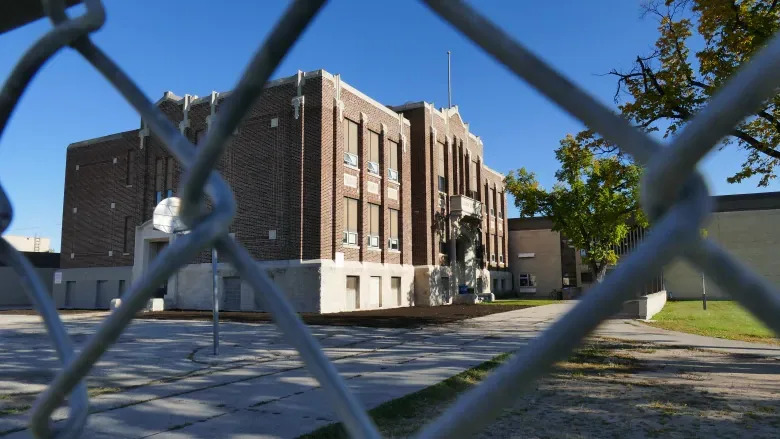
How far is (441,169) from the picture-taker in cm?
3550

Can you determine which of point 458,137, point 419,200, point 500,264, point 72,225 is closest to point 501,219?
point 500,264

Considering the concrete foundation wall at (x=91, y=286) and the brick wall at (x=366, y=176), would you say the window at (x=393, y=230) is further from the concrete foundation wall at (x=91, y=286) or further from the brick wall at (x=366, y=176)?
the concrete foundation wall at (x=91, y=286)

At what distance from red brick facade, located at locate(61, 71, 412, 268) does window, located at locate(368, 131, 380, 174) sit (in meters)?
0.30

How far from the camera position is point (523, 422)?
5.54 meters

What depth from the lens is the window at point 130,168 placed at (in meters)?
33.0

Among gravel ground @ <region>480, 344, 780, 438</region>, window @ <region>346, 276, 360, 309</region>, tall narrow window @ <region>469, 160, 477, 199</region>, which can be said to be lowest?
gravel ground @ <region>480, 344, 780, 438</region>

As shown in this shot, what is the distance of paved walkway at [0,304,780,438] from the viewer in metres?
5.61

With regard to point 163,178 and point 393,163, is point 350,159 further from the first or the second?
point 163,178

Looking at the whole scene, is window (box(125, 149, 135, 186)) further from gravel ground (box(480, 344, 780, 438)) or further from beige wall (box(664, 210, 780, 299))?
beige wall (box(664, 210, 780, 299))

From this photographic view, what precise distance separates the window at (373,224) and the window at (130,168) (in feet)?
49.9

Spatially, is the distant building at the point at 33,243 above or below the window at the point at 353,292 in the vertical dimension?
above

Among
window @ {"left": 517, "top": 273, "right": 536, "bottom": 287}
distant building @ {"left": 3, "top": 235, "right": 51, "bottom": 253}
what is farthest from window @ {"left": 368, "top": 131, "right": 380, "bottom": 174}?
distant building @ {"left": 3, "top": 235, "right": 51, "bottom": 253}

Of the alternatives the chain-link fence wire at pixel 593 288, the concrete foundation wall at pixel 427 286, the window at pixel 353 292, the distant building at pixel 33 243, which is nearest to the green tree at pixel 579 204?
the concrete foundation wall at pixel 427 286

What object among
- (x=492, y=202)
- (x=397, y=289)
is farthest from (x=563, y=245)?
(x=397, y=289)
